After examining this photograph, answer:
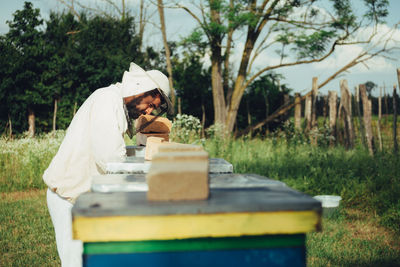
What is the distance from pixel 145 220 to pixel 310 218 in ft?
1.63

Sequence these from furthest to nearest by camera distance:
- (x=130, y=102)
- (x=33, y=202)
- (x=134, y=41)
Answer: (x=134, y=41)
(x=33, y=202)
(x=130, y=102)

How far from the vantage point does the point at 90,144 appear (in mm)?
2457

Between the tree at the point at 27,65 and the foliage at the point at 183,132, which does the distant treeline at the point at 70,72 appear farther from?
the foliage at the point at 183,132

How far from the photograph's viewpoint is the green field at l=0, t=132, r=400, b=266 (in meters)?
4.09

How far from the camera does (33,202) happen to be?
6387mm

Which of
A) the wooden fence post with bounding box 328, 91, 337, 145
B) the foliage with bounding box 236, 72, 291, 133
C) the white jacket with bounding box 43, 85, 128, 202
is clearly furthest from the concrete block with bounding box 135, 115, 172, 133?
the foliage with bounding box 236, 72, 291, 133

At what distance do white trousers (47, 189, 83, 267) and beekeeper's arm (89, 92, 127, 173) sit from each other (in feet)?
1.51

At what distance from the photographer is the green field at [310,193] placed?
13.4 feet

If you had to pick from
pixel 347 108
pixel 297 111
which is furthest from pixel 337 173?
pixel 297 111

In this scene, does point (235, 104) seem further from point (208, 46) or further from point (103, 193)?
point (103, 193)

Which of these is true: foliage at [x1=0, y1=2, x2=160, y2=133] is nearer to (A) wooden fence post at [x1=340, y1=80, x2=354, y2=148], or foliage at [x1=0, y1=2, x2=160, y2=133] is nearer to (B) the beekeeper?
(A) wooden fence post at [x1=340, y1=80, x2=354, y2=148]

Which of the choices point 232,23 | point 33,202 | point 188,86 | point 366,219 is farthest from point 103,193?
Answer: point 188,86

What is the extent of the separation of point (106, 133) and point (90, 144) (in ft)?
0.83

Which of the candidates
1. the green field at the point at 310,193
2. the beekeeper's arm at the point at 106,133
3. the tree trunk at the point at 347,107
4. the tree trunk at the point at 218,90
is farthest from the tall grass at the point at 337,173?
the tree trunk at the point at 218,90
